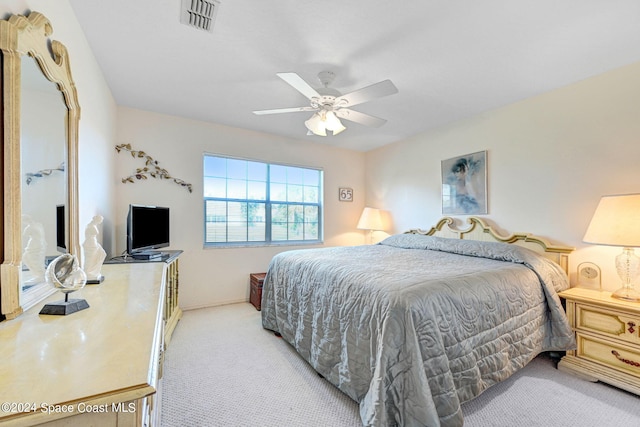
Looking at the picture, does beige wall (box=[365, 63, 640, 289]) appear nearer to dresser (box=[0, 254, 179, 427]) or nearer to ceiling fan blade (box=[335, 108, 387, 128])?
ceiling fan blade (box=[335, 108, 387, 128])

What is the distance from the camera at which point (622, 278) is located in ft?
6.72

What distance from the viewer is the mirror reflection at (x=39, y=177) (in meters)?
1.02

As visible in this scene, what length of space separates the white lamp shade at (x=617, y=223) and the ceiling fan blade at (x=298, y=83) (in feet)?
7.56

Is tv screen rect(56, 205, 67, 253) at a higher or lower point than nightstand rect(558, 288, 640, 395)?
higher

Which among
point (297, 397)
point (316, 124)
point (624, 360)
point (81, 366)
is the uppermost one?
point (316, 124)

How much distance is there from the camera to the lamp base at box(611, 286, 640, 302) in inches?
76.4

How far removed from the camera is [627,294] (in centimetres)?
198

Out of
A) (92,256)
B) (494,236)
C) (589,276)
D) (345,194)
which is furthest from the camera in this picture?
(345,194)

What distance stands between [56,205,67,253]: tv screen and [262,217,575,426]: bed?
154 cm

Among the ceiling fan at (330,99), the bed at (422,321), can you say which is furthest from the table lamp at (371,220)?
the ceiling fan at (330,99)

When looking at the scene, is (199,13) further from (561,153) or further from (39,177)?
(561,153)

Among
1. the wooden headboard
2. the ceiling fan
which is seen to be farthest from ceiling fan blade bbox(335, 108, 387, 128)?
the wooden headboard

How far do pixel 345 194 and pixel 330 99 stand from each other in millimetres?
2675

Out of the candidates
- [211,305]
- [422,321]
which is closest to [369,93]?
[422,321]
